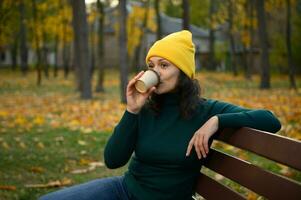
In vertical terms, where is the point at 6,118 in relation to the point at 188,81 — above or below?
below

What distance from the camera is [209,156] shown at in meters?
3.44

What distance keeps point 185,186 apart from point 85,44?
1443cm

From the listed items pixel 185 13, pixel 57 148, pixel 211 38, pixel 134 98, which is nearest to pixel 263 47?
pixel 185 13

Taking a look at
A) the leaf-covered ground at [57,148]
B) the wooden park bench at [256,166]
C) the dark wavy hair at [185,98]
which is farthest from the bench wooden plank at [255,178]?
the leaf-covered ground at [57,148]

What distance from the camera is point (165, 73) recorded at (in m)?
3.16

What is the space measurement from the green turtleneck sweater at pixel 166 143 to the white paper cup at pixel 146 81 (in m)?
0.24

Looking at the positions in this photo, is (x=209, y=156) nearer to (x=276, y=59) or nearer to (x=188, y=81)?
(x=188, y=81)

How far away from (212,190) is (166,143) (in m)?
0.49

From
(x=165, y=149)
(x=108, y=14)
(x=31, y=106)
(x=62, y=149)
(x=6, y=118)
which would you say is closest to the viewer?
(x=165, y=149)

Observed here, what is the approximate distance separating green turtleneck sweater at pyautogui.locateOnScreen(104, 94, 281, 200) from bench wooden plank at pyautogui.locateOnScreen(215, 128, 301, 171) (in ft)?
0.34

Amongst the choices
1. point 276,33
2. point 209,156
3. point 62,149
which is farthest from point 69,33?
point 209,156

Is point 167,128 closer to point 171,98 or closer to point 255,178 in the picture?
point 171,98

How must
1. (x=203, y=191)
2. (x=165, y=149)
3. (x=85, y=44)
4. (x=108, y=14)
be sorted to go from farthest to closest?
(x=108, y=14) → (x=85, y=44) → (x=203, y=191) → (x=165, y=149)

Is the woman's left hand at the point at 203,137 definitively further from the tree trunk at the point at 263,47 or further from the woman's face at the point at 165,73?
the tree trunk at the point at 263,47
